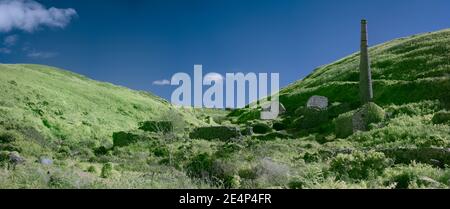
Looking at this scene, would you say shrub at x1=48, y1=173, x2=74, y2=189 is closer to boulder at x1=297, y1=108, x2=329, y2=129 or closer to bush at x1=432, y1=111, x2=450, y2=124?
bush at x1=432, y1=111, x2=450, y2=124

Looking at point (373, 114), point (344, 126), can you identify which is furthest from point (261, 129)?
point (373, 114)

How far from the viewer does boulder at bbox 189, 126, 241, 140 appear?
42094 mm

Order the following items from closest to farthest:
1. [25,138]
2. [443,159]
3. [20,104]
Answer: [443,159] < [25,138] < [20,104]

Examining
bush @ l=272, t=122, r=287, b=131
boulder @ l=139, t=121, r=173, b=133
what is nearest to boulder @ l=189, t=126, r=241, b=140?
boulder @ l=139, t=121, r=173, b=133

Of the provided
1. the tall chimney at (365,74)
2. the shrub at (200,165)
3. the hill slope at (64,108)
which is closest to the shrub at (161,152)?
the shrub at (200,165)

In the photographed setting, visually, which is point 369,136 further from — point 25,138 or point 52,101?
point 52,101

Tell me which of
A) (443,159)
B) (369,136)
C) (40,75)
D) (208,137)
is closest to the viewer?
(443,159)

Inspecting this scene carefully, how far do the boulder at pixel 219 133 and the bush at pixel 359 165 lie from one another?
77.1 feet

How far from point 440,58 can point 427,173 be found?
163 feet

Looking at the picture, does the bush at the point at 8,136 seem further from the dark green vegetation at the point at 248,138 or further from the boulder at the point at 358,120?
the boulder at the point at 358,120

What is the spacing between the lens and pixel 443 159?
20.9m

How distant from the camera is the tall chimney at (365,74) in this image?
162 feet

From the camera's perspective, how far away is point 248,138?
41156 mm
